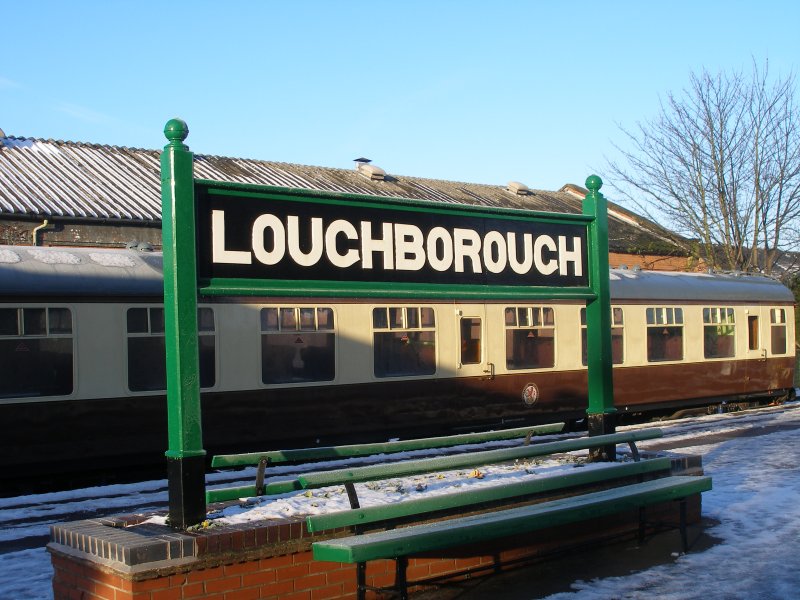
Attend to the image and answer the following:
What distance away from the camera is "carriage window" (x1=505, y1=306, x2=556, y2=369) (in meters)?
15.5

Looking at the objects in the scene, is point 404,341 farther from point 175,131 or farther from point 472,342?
point 175,131

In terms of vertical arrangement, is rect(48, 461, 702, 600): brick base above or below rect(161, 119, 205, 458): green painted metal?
below

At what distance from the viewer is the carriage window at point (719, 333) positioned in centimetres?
1936

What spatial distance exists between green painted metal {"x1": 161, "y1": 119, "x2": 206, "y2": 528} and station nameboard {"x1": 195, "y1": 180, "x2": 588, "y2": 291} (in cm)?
15

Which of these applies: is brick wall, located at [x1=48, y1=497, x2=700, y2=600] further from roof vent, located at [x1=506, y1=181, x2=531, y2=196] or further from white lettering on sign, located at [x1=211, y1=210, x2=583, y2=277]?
roof vent, located at [x1=506, y1=181, x2=531, y2=196]

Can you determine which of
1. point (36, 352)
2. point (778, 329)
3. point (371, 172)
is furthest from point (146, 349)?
point (371, 172)

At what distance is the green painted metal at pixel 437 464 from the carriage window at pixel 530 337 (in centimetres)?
763

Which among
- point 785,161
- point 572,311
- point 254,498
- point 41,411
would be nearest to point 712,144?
point 785,161

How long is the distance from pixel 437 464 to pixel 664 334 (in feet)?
42.8

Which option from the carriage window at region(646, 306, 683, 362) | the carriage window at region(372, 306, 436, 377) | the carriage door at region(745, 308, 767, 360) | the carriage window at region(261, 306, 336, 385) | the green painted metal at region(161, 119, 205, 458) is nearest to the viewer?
the green painted metal at region(161, 119, 205, 458)

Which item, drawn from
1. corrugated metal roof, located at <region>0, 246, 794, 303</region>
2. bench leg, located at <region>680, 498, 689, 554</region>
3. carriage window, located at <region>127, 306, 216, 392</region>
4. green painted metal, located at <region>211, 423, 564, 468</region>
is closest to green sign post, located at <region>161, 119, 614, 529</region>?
green painted metal, located at <region>211, 423, 564, 468</region>

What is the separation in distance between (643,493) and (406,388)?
7080mm

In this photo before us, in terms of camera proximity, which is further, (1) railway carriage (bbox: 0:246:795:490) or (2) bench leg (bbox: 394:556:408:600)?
(1) railway carriage (bbox: 0:246:795:490)

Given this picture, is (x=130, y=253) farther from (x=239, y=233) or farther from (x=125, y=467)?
(x=239, y=233)
